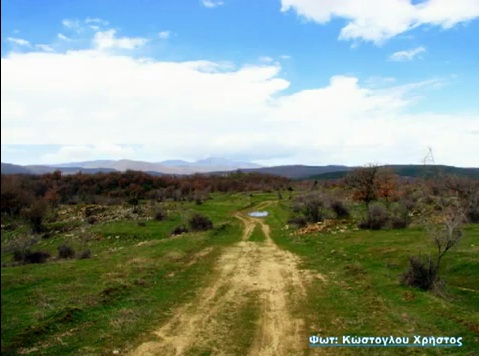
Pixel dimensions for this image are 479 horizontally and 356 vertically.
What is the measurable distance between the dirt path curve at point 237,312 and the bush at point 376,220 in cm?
1216

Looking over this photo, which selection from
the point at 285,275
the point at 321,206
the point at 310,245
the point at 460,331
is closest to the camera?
the point at 460,331

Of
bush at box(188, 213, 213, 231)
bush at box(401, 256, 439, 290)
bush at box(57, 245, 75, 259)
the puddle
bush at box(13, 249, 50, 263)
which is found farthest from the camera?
the puddle

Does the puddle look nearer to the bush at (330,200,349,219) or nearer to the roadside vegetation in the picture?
the bush at (330,200,349,219)

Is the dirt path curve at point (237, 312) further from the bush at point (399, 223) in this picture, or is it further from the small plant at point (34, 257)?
the bush at point (399, 223)

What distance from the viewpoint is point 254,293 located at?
14.5 metres

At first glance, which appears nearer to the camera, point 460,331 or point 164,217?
point 460,331

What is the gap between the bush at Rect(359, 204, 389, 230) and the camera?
1196 inches

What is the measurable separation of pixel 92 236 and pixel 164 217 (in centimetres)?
912

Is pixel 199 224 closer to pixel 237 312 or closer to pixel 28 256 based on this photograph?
pixel 28 256

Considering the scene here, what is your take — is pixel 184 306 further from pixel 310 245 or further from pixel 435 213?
pixel 435 213

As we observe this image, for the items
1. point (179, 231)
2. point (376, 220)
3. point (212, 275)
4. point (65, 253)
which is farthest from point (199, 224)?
point (212, 275)

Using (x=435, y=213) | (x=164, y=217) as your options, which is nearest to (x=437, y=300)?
(x=435, y=213)

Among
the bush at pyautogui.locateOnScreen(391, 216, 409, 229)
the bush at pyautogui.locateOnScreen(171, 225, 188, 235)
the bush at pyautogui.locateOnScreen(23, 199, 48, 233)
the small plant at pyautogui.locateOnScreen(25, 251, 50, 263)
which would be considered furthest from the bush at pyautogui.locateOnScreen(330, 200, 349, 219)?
the bush at pyautogui.locateOnScreen(23, 199, 48, 233)

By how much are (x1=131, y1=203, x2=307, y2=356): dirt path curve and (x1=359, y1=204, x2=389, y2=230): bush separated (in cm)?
1216
